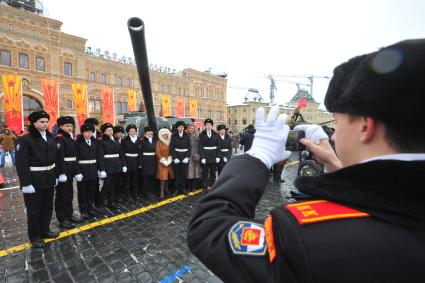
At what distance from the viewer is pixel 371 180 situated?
682 millimetres

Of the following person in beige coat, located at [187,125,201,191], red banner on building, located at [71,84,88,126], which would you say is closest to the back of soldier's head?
person in beige coat, located at [187,125,201,191]

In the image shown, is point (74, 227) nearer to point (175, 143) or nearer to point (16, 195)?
point (175, 143)

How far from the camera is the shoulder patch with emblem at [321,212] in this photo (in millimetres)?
667

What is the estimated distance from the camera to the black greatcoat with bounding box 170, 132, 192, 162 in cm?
626

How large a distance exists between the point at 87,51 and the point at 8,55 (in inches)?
341

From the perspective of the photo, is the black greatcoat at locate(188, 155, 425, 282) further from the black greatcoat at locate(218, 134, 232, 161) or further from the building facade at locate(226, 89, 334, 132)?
the building facade at locate(226, 89, 334, 132)

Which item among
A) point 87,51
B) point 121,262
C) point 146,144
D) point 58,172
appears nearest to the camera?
point 121,262

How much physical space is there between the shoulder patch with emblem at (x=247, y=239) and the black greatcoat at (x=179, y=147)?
217 inches

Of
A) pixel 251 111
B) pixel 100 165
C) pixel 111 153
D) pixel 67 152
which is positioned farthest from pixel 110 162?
pixel 251 111

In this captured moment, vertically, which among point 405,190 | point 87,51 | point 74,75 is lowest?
point 405,190

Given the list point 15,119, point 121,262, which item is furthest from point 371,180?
point 15,119

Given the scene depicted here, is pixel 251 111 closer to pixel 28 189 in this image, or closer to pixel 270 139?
pixel 28 189

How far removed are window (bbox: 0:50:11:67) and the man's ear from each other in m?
31.5

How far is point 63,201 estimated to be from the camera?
14.5ft
